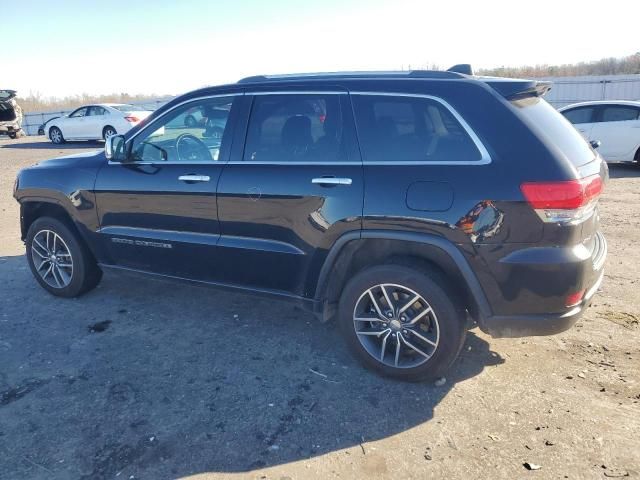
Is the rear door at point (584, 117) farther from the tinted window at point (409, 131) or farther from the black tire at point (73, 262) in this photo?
the black tire at point (73, 262)

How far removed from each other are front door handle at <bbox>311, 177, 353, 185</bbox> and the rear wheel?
65.1ft

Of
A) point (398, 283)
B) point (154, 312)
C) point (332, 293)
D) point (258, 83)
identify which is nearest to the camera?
point (398, 283)

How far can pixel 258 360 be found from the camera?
12.4 ft

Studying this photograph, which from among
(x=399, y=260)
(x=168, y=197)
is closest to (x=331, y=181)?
(x=399, y=260)

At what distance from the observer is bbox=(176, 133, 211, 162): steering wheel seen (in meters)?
4.06

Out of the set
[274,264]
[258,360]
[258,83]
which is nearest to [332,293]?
[274,264]

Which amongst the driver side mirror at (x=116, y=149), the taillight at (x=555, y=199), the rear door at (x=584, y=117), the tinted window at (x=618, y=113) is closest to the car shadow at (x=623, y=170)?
the rear door at (x=584, y=117)

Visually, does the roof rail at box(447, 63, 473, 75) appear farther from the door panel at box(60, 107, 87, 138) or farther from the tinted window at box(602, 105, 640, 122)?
the door panel at box(60, 107, 87, 138)

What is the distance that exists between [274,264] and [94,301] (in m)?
2.19

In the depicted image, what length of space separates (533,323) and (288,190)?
69.4 inches


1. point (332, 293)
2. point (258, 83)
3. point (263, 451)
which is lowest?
point (263, 451)

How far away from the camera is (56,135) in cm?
2031

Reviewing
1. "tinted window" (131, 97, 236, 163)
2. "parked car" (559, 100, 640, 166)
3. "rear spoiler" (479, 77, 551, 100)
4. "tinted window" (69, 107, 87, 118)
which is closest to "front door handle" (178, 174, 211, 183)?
"tinted window" (131, 97, 236, 163)

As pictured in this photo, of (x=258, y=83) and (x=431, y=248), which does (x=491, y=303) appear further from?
(x=258, y=83)
